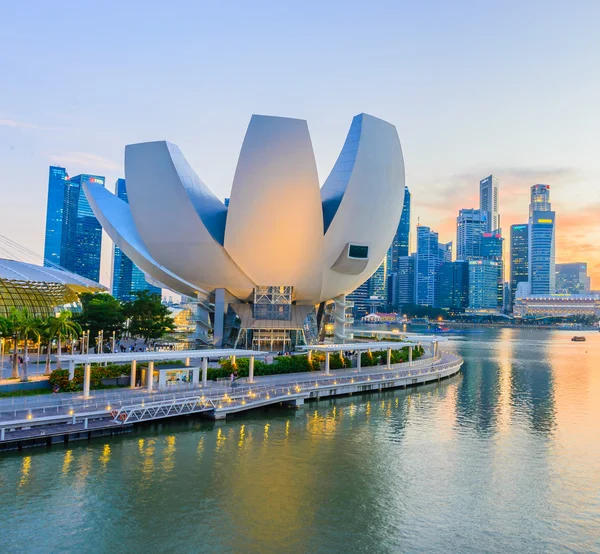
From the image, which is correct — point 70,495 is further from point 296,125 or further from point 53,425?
point 296,125

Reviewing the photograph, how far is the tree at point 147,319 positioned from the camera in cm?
5047

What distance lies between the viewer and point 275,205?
4234 cm

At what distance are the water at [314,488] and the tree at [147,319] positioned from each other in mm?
22191

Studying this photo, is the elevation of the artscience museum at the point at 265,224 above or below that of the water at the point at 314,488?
above

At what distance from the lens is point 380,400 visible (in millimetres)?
37844

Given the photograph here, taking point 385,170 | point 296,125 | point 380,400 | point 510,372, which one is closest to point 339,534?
point 380,400

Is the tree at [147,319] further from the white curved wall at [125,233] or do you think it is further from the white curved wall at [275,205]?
the white curved wall at [275,205]

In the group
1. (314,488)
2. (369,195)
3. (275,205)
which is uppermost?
(369,195)

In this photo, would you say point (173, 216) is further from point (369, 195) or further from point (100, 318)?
point (369, 195)

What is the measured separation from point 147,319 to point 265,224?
645 inches

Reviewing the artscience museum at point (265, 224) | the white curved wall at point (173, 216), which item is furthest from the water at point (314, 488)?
the white curved wall at point (173, 216)

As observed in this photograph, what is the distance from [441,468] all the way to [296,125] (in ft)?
87.1

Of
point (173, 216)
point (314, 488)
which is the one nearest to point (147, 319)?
point (173, 216)

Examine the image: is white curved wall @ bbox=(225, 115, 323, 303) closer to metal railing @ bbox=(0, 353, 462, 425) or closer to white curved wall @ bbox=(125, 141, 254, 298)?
white curved wall @ bbox=(125, 141, 254, 298)
